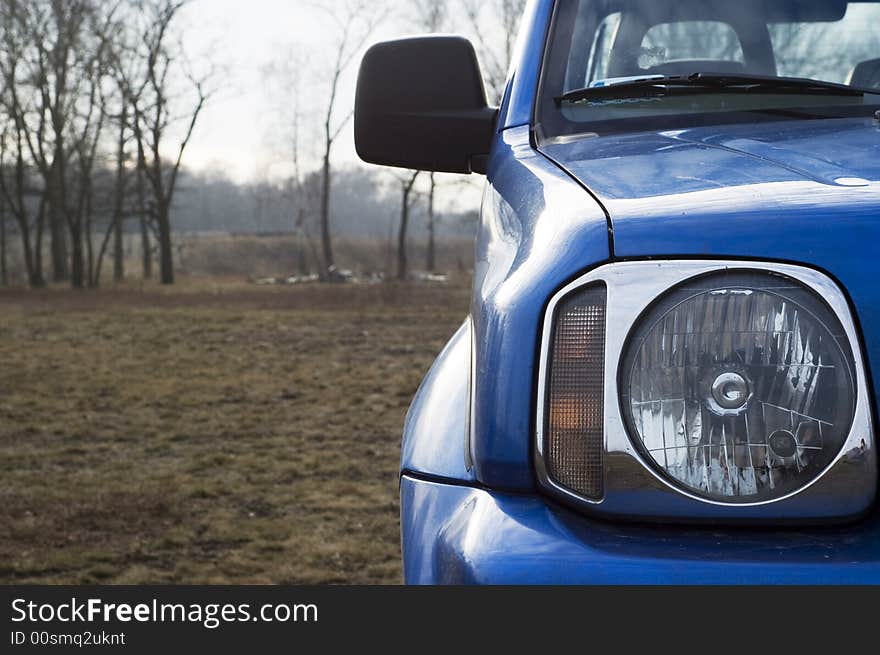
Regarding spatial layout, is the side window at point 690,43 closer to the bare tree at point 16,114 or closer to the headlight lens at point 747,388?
the headlight lens at point 747,388

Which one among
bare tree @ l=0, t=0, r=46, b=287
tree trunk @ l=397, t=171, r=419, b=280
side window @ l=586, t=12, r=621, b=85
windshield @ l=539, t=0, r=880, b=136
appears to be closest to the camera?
windshield @ l=539, t=0, r=880, b=136

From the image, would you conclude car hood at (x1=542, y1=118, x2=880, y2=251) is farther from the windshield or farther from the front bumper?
the front bumper

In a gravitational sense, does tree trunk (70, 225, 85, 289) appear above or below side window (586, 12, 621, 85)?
below

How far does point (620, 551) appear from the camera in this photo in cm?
109

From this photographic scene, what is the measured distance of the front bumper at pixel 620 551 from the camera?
Result: 3.42 feet

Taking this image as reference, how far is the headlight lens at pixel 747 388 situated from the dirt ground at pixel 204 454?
263 cm

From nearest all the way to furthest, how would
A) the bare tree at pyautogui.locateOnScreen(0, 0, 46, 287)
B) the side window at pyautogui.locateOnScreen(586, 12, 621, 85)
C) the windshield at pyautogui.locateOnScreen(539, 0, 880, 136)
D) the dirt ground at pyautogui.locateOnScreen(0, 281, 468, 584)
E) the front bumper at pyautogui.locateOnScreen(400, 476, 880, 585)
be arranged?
1. the front bumper at pyautogui.locateOnScreen(400, 476, 880, 585)
2. the windshield at pyautogui.locateOnScreen(539, 0, 880, 136)
3. the side window at pyautogui.locateOnScreen(586, 12, 621, 85)
4. the dirt ground at pyautogui.locateOnScreen(0, 281, 468, 584)
5. the bare tree at pyautogui.locateOnScreen(0, 0, 46, 287)

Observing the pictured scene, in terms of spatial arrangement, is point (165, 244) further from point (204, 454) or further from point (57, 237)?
point (204, 454)

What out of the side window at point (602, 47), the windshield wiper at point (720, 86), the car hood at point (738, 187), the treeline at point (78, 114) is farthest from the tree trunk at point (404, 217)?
the car hood at point (738, 187)

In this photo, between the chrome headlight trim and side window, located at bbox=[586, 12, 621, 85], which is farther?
side window, located at bbox=[586, 12, 621, 85]

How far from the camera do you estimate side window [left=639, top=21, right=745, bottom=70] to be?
2.05 meters

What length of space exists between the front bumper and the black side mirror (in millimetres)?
1096

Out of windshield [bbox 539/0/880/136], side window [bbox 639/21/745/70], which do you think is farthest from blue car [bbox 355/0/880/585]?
side window [bbox 639/21/745/70]

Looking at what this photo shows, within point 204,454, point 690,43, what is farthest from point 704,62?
point 204,454
